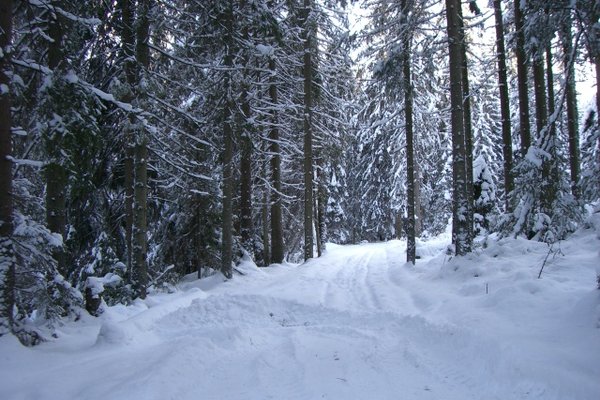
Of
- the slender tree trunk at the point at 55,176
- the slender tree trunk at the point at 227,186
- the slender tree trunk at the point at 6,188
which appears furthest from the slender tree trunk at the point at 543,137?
the slender tree trunk at the point at 6,188

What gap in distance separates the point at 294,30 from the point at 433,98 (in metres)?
8.13

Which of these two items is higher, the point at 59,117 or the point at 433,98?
the point at 433,98

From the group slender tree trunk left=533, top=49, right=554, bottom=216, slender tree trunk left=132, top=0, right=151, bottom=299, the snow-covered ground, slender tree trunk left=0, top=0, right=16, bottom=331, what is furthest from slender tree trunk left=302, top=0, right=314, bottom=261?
slender tree trunk left=0, top=0, right=16, bottom=331

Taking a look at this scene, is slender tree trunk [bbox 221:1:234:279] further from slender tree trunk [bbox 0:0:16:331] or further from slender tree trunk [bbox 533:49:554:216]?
slender tree trunk [bbox 533:49:554:216]

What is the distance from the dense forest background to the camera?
6.04 m

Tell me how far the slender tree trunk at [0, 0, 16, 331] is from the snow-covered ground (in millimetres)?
537

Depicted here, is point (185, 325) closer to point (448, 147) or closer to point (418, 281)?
point (418, 281)

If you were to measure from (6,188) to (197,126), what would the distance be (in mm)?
7230

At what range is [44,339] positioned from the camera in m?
6.08

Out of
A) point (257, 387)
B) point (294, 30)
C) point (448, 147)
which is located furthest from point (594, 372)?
point (448, 147)

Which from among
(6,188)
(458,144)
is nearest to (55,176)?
(6,188)

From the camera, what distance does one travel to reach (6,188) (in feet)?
18.6

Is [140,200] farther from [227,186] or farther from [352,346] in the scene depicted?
[352,346]

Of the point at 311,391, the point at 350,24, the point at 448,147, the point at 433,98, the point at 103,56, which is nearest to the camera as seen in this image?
the point at 311,391
